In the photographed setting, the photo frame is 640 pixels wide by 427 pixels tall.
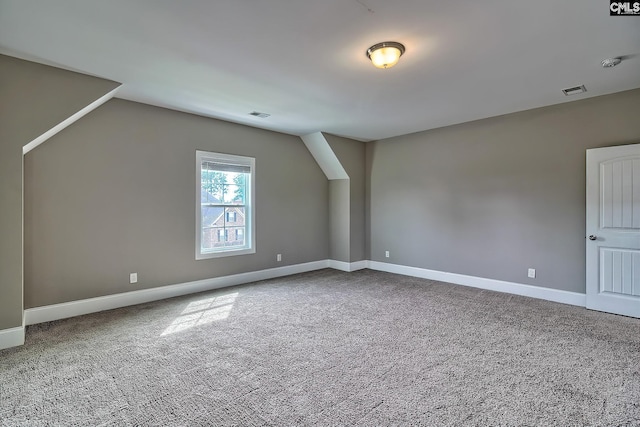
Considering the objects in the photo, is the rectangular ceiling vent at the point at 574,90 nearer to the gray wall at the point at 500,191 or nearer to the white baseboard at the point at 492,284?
the gray wall at the point at 500,191

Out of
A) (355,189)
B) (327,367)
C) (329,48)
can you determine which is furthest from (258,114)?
(327,367)

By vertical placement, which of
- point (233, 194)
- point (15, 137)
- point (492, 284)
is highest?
point (15, 137)

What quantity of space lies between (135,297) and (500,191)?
5.46m

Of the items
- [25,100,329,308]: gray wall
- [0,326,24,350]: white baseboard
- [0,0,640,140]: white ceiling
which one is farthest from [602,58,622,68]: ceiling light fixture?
[0,326,24,350]: white baseboard

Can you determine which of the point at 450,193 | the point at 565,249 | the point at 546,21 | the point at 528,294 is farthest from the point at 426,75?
the point at 528,294

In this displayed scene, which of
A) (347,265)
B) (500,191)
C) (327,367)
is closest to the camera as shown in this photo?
(327,367)

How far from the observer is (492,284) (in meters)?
4.82

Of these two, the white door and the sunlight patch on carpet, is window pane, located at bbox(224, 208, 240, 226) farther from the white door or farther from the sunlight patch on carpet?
the white door

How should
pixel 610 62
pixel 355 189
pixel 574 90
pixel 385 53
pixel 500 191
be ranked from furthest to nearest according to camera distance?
pixel 355 189 → pixel 500 191 → pixel 574 90 → pixel 610 62 → pixel 385 53

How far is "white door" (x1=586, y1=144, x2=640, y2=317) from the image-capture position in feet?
11.9

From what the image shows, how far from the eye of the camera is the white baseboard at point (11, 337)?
2.81 meters

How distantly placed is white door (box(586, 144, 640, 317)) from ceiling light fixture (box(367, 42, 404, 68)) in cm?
303

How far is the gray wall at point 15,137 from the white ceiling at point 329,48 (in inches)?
8.2

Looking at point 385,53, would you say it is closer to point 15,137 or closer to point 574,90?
point 574,90
